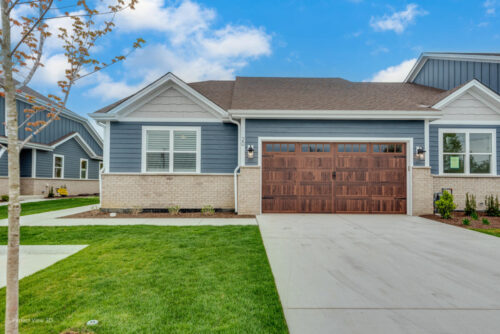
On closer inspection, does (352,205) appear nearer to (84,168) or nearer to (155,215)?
(155,215)

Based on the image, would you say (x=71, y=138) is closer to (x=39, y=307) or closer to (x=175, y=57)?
(x=175, y=57)

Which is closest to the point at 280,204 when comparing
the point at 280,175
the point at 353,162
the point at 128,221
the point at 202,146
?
the point at 280,175

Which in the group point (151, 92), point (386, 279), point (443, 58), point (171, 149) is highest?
point (443, 58)

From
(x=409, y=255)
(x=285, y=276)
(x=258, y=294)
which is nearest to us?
(x=258, y=294)

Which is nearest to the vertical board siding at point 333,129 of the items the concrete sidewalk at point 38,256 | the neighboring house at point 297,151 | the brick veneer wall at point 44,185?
the neighboring house at point 297,151

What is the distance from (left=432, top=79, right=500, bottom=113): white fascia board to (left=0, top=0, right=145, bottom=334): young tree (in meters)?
10.0

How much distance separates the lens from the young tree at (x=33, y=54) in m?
1.80

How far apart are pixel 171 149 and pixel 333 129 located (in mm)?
5603

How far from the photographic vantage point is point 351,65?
23.1 meters

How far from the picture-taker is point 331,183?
26.8ft

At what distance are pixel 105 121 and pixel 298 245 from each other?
773 centimetres

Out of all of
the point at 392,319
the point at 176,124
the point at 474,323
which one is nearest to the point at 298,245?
the point at 392,319

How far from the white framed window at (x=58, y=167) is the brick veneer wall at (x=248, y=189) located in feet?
48.5

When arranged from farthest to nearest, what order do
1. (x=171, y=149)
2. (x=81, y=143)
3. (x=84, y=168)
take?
(x=84, y=168), (x=81, y=143), (x=171, y=149)
